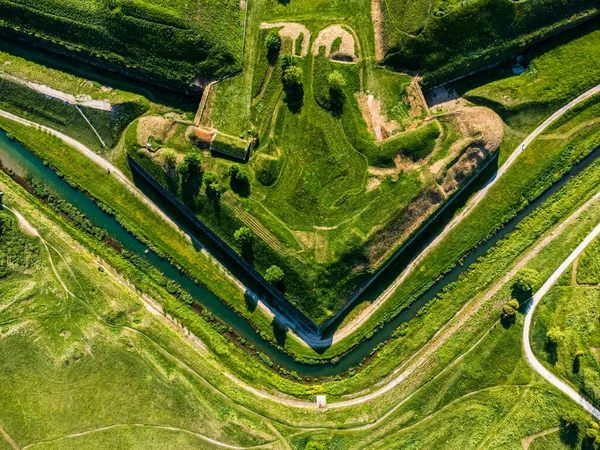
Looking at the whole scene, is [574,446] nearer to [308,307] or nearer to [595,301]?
[595,301]

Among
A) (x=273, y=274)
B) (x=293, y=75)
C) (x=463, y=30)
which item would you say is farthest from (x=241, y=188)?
(x=463, y=30)

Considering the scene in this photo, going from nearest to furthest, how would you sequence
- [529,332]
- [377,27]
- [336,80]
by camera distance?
1. [336,80]
2. [529,332]
3. [377,27]

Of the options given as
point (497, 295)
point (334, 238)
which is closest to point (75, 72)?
point (334, 238)

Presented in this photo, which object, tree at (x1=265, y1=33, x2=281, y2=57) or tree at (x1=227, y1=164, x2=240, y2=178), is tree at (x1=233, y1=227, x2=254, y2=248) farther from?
tree at (x1=265, y1=33, x2=281, y2=57)

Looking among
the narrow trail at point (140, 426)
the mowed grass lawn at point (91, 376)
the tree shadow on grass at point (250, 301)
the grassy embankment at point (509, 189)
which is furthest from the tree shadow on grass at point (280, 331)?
the narrow trail at point (140, 426)

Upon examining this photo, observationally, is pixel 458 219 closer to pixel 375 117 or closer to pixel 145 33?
pixel 375 117

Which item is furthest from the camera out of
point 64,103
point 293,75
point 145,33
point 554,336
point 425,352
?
point 64,103

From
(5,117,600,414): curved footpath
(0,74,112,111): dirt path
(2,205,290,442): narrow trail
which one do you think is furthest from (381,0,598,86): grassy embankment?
(2,205,290,442): narrow trail
